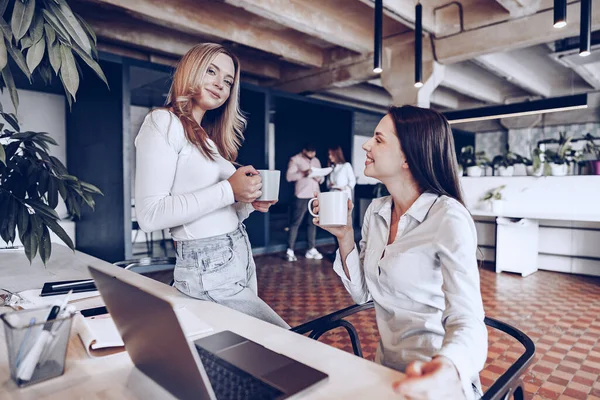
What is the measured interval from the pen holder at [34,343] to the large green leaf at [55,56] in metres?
0.71

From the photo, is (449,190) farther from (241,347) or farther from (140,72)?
(140,72)

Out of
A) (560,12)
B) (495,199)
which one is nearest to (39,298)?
(560,12)

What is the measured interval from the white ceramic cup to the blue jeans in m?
0.18

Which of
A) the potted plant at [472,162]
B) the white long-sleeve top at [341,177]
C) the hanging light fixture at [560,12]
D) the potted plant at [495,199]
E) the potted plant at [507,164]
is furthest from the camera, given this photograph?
the potted plant at [472,162]

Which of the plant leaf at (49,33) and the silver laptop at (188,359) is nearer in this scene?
the silver laptop at (188,359)

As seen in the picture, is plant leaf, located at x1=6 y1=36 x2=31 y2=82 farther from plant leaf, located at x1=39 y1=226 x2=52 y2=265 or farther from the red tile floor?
the red tile floor

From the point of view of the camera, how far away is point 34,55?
1100mm

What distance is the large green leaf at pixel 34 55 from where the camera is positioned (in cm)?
109

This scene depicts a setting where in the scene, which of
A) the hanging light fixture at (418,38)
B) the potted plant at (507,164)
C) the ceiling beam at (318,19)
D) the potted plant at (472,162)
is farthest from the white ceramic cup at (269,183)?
the potted plant at (472,162)

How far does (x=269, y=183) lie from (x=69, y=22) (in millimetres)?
734

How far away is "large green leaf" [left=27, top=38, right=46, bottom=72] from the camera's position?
1.09 meters

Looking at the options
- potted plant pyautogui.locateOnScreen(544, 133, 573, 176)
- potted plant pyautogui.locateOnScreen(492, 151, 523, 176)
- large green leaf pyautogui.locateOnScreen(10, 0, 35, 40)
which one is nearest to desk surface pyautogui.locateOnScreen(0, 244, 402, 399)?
large green leaf pyautogui.locateOnScreen(10, 0, 35, 40)

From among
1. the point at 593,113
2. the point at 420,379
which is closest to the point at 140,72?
the point at 420,379

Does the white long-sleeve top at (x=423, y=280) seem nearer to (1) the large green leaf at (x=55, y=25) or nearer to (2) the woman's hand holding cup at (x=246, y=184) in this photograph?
(2) the woman's hand holding cup at (x=246, y=184)
